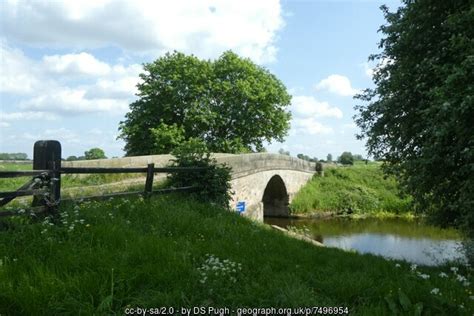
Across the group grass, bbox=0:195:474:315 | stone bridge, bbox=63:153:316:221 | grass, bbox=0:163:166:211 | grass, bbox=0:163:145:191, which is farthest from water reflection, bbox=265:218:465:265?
grass, bbox=0:195:474:315

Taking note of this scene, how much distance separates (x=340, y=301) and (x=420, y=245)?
13333 mm

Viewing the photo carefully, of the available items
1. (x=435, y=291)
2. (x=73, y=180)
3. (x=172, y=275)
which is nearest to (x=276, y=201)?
(x=73, y=180)

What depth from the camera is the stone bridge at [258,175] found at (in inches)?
540

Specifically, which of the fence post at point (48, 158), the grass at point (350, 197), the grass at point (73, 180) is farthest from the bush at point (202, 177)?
the grass at point (350, 197)

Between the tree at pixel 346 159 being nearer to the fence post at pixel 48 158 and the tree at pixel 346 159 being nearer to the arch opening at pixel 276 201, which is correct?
the arch opening at pixel 276 201

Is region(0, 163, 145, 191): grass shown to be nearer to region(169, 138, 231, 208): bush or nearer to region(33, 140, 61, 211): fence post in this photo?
region(169, 138, 231, 208): bush

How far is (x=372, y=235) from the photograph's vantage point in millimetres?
18797

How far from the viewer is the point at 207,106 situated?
1081 inches

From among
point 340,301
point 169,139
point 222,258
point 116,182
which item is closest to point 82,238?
point 222,258

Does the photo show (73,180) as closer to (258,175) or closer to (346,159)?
(258,175)

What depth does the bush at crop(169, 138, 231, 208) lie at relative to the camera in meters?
8.84

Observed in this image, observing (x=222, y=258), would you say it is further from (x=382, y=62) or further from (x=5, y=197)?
(x=382, y=62)

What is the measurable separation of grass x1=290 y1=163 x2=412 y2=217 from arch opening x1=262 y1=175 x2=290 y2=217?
479 millimetres

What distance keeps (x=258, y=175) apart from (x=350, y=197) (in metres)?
10.4
